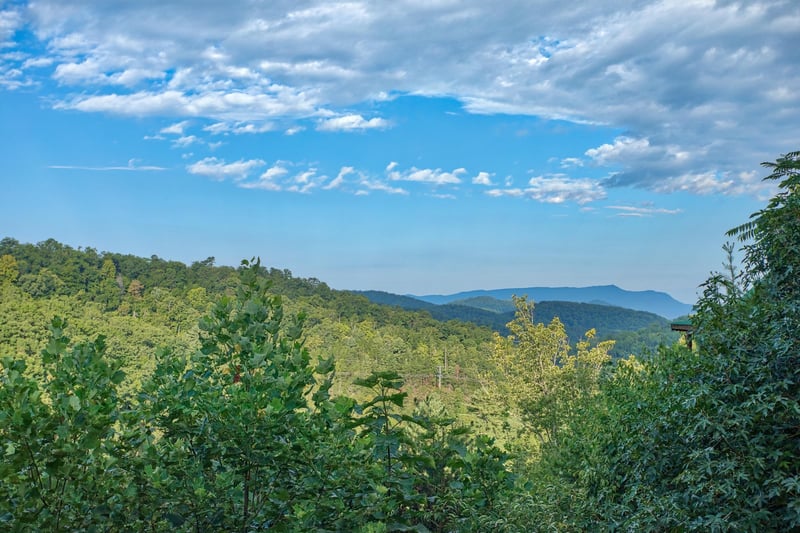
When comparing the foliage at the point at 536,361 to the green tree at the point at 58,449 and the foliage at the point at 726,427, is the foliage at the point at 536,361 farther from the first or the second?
the green tree at the point at 58,449

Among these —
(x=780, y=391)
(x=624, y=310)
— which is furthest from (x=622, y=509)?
(x=624, y=310)

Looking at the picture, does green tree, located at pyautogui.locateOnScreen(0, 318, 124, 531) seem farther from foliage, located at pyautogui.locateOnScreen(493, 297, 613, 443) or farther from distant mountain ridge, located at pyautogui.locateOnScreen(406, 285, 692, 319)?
distant mountain ridge, located at pyautogui.locateOnScreen(406, 285, 692, 319)

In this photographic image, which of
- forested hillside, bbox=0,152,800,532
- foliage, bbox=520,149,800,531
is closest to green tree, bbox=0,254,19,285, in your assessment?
forested hillside, bbox=0,152,800,532

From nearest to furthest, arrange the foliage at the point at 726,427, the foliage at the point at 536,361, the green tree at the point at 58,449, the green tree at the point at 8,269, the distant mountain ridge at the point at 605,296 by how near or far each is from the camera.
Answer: the green tree at the point at 58,449
the foliage at the point at 726,427
the foliage at the point at 536,361
the green tree at the point at 8,269
the distant mountain ridge at the point at 605,296

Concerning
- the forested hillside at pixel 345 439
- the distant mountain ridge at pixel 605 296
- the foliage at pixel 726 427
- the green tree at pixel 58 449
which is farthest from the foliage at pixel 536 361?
the distant mountain ridge at pixel 605 296

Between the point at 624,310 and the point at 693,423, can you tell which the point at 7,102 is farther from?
the point at 624,310

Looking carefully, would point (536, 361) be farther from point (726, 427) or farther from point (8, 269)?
point (8, 269)

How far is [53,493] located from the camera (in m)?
1.62

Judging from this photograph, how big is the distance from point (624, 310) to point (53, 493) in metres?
80.9

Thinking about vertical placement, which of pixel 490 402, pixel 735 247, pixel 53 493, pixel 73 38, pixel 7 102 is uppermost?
pixel 7 102

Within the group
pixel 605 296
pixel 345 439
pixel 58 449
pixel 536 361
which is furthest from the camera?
pixel 605 296

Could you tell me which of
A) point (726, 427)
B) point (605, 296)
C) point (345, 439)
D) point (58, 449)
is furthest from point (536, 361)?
point (605, 296)

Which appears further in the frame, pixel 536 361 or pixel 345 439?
pixel 536 361

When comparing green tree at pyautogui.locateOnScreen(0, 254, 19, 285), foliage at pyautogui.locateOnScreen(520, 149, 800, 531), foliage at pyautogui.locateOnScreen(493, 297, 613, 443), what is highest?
green tree at pyautogui.locateOnScreen(0, 254, 19, 285)
